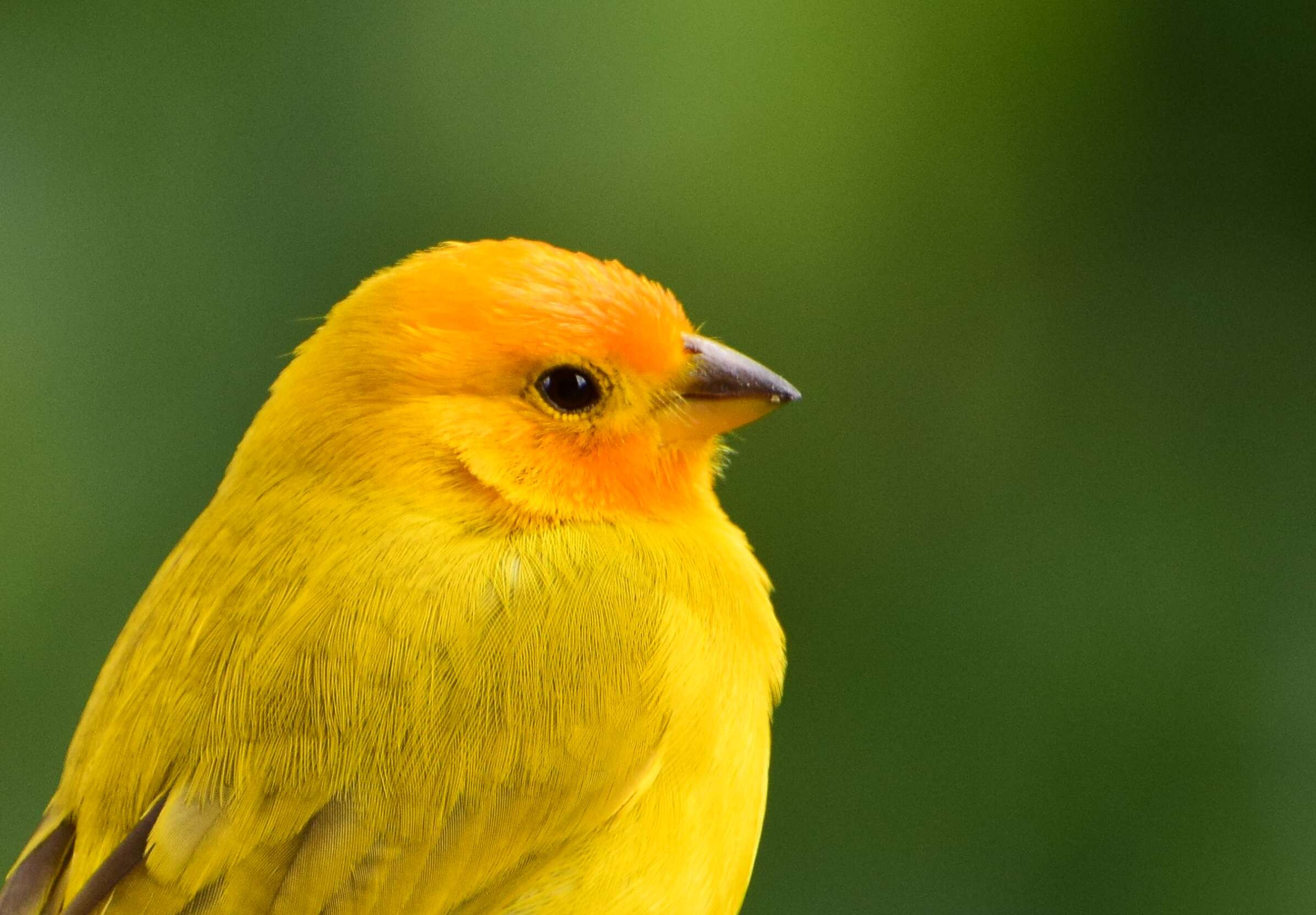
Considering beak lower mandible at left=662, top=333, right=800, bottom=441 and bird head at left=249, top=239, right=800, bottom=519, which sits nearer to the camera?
bird head at left=249, top=239, right=800, bottom=519

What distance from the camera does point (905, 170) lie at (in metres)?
4.02

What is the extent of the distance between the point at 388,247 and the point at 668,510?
1199mm

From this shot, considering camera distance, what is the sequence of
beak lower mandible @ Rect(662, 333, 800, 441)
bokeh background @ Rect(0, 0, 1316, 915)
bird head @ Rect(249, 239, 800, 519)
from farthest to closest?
bokeh background @ Rect(0, 0, 1316, 915)
beak lower mandible @ Rect(662, 333, 800, 441)
bird head @ Rect(249, 239, 800, 519)

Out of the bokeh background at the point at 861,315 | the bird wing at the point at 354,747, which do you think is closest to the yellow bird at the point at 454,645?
the bird wing at the point at 354,747

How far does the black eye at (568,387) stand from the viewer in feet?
9.66

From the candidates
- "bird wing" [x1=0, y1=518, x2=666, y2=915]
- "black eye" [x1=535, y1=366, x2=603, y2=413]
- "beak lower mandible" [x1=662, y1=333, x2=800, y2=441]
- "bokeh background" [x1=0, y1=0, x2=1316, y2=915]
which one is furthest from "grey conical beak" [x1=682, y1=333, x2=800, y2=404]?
"bokeh background" [x1=0, y1=0, x2=1316, y2=915]

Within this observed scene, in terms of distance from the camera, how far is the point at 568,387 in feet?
9.71

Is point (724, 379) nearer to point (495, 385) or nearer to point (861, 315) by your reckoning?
point (495, 385)

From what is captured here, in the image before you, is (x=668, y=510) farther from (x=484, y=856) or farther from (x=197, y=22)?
(x=197, y=22)

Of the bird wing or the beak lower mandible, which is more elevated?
the beak lower mandible

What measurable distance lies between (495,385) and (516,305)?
138mm

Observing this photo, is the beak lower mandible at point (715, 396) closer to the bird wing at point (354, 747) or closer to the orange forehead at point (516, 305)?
the orange forehead at point (516, 305)

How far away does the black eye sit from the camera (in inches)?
116

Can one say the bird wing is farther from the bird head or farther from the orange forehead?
the orange forehead
